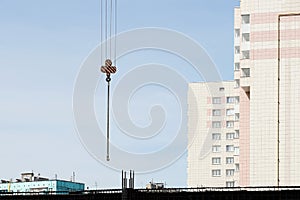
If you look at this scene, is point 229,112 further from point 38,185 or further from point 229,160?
point 38,185

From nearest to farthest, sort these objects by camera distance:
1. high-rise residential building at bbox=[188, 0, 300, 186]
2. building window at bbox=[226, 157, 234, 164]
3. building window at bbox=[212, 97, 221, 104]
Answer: high-rise residential building at bbox=[188, 0, 300, 186], building window at bbox=[226, 157, 234, 164], building window at bbox=[212, 97, 221, 104]

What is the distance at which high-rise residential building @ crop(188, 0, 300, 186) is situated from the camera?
5628 centimetres

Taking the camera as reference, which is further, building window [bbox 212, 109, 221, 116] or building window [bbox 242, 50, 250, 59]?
building window [bbox 212, 109, 221, 116]

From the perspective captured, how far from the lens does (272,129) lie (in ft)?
186

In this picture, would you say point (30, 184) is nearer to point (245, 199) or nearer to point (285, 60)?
point (285, 60)

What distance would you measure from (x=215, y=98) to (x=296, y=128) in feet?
142

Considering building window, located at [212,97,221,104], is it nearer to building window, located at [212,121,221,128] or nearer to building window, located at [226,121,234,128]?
building window, located at [212,121,221,128]

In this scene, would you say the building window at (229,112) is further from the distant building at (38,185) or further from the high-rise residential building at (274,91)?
the high-rise residential building at (274,91)

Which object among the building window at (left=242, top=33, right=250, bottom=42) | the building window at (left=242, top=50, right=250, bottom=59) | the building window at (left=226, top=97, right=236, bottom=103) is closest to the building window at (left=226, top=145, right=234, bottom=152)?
the building window at (left=226, top=97, right=236, bottom=103)

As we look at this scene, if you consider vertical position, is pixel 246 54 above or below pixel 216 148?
above

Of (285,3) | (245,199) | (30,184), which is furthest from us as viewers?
(30,184)

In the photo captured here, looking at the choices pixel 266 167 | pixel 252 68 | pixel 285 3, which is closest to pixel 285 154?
pixel 266 167

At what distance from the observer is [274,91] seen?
56938 millimetres

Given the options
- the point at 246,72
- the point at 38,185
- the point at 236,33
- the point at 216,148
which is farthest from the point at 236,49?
the point at 38,185
